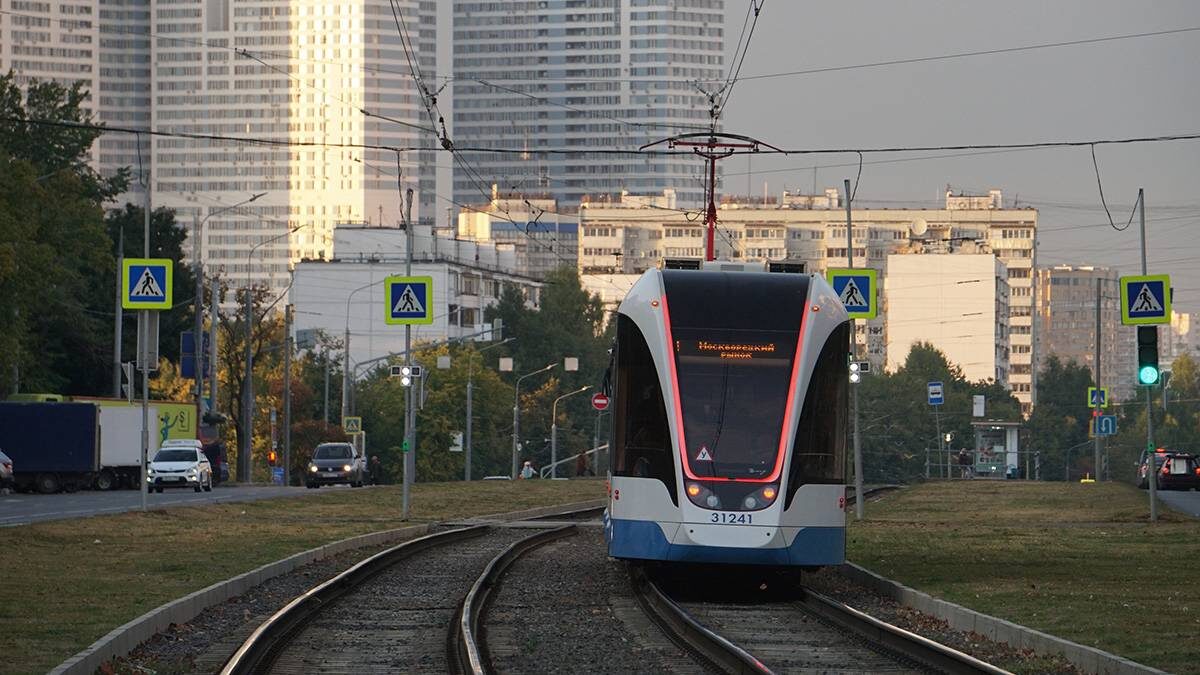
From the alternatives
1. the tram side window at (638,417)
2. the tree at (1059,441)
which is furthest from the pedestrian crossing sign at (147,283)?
the tree at (1059,441)

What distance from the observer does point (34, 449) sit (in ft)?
202

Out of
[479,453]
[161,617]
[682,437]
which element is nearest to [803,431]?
[682,437]

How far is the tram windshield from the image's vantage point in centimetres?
2028

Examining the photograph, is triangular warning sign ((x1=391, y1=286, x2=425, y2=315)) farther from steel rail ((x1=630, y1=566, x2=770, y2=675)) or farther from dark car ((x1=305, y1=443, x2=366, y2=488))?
dark car ((x1=305, y1=443, x2=366, y2=488))

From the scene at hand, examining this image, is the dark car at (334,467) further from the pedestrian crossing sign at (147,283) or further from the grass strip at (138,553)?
the pedestrian crossing sign at (147,283)

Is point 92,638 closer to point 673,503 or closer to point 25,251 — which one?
point 673,503

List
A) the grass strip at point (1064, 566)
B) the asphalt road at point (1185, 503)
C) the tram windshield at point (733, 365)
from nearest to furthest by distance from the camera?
the grass strip at point (1064, 566)
the tram windshield at point (733, 365)
the asphalt road at point (1185, 503)

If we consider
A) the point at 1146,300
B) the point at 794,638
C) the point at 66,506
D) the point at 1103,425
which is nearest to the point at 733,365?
the point at 794,638

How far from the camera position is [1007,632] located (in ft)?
53.7

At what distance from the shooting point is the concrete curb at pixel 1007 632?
13.9 metres

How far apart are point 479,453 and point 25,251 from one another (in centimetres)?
6874

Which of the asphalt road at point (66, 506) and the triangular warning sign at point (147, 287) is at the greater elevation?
the triangular warning sign at point (147, 287)

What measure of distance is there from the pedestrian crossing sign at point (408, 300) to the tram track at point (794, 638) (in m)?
14.1

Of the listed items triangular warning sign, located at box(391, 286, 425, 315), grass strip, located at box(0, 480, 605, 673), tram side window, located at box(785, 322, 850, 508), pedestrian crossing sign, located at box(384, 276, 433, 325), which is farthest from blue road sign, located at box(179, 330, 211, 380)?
tram side window, located at box(785, 322, 850, 508)
